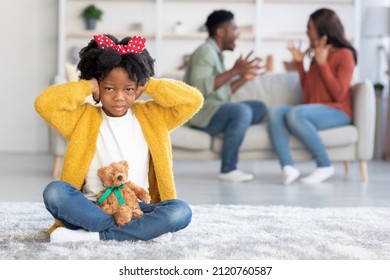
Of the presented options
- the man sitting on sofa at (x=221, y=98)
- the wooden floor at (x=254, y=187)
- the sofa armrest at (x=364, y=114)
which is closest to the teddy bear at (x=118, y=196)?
the wooden floor at (x=254, y=187)

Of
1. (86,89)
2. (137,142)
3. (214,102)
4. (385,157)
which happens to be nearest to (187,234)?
(137,142)

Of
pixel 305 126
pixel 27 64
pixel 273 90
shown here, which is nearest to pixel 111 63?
pixel 305 126

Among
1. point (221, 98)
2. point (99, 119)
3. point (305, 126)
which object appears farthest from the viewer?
point (221, 98)

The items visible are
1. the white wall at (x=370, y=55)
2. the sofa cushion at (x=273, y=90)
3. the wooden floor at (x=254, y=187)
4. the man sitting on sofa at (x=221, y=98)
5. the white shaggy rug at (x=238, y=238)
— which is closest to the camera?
the white shaggy rug at (x=238, y=238)

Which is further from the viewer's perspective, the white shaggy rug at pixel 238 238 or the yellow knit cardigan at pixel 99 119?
the yellow knit cardigan at pixel 99 119

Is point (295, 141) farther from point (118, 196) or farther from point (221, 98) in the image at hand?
A: point (118, 196)

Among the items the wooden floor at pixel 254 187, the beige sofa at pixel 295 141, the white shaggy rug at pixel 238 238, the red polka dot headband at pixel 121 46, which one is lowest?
the wooden floor at pixel 254 187

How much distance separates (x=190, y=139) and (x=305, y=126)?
70 cm

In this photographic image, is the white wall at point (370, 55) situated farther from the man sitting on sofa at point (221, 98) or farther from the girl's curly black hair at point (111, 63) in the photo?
the girl's curly black hair at point (111, 63)

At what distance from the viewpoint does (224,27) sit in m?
4.64

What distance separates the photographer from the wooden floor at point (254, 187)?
11.5 feet

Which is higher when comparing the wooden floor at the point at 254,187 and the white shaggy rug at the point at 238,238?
the white shaggy rug at the point at 238,238

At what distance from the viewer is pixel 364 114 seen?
458 centimetres

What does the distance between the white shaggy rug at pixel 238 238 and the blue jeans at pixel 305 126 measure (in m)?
1.52
